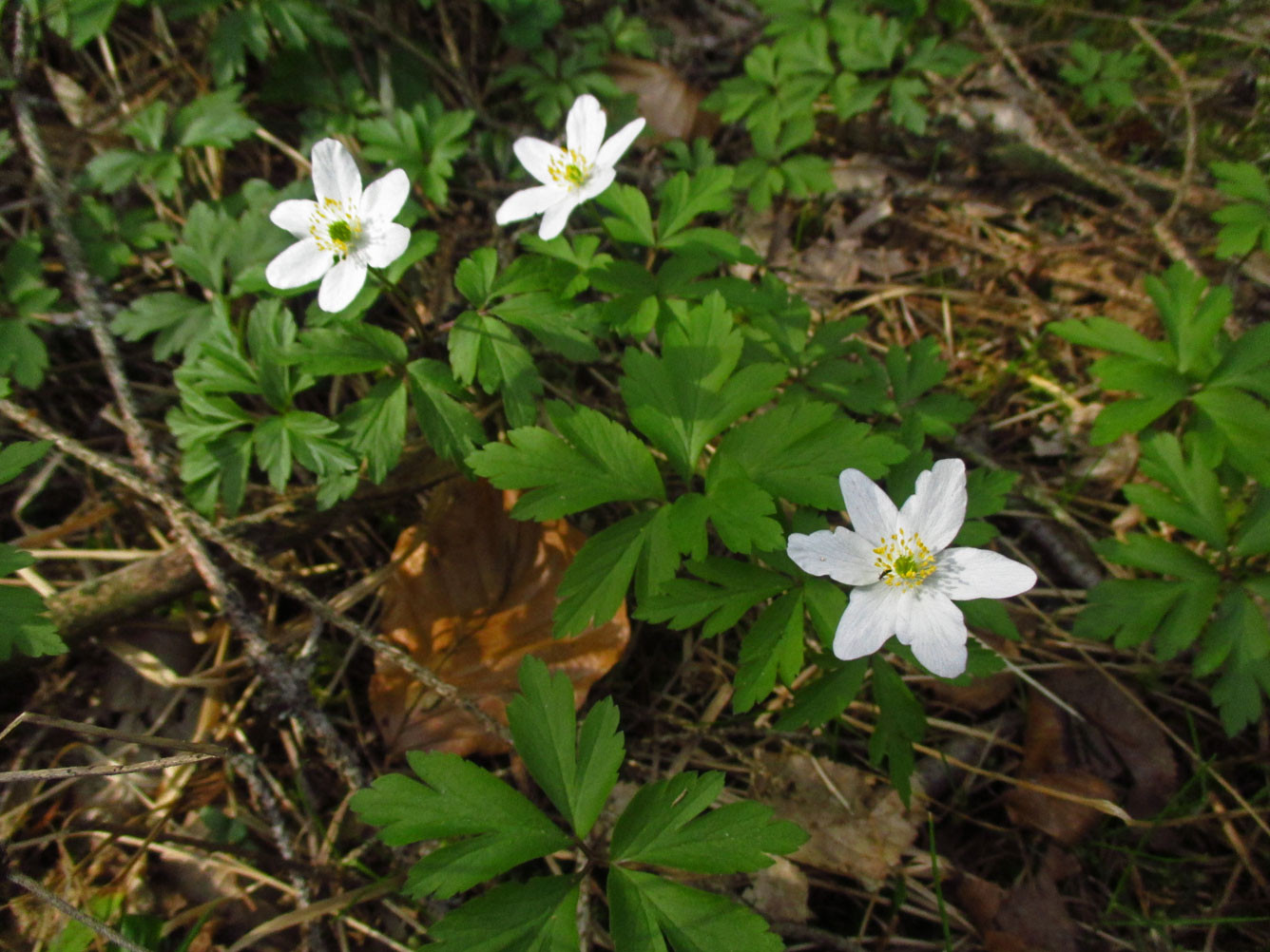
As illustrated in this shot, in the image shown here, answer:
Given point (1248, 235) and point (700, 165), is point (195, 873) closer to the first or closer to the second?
point (700, 165)

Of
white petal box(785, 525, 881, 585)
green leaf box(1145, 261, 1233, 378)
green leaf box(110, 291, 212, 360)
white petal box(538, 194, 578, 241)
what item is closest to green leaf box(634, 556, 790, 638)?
white petal box(785, 525, 881, 585)

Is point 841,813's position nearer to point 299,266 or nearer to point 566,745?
point 566,745

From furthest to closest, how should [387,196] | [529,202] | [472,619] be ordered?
[472,619] < [529,202] < [387,196]

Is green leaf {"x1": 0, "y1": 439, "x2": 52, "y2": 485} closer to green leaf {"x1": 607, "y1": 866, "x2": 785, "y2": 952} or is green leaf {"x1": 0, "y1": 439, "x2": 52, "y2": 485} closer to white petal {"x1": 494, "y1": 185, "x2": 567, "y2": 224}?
white petal {"x1": 494, "y1": 185, "x2": 567, "y2": 224}

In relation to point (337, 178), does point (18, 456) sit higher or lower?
lower

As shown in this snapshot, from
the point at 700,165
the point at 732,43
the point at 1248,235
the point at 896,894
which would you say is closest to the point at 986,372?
the point at 1248,235

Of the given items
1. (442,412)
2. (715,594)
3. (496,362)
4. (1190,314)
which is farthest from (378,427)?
(1190,314)
